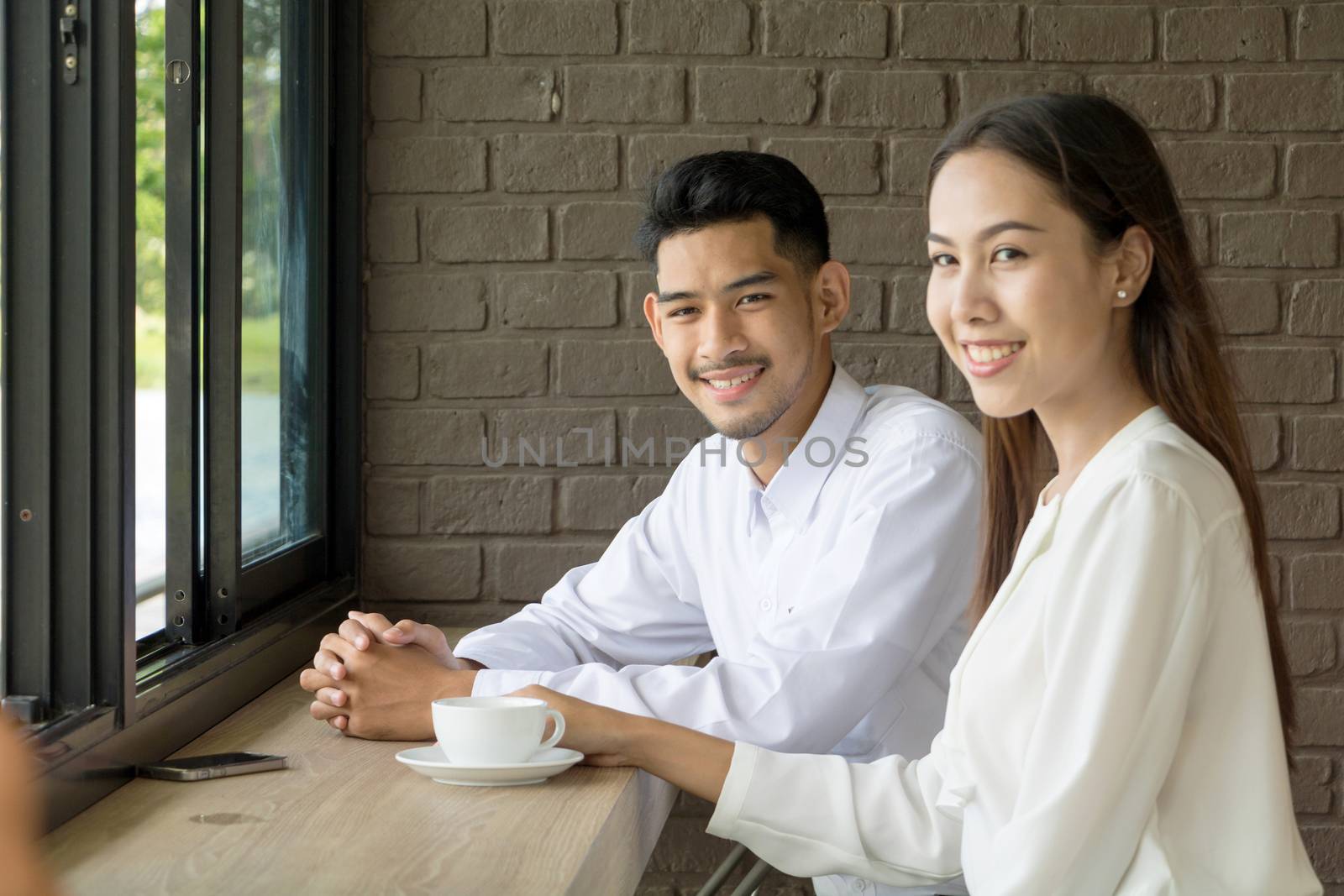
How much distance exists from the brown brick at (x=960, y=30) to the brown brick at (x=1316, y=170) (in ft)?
1.60

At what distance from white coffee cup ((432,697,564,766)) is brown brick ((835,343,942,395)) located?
44.0 inches

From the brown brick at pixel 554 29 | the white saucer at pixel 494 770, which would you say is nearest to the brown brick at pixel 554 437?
the brown brick at pixel 554 29

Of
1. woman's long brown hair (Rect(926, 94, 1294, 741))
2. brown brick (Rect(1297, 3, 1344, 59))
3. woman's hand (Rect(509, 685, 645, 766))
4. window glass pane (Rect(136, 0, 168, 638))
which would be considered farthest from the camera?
brown brick (Rect(1297, 3, 1344, 59))

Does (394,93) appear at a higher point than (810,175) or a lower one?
higher

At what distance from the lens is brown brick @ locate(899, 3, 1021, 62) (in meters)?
2.17

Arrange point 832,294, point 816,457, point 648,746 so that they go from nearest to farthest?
point 648,746 → point 816,457 → point 832,294

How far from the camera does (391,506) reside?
226 centimetres

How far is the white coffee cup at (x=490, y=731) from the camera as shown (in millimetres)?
1193

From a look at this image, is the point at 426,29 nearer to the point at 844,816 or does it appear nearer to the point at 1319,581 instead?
the point at 844,816

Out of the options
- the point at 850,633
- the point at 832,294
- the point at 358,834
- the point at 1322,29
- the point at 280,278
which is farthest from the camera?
the point at 1322,29

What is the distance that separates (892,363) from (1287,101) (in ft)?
2.52

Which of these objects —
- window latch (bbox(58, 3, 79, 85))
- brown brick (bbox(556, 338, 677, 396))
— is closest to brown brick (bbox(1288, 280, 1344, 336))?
brown brick (bbox(556, 338, 677, 396))

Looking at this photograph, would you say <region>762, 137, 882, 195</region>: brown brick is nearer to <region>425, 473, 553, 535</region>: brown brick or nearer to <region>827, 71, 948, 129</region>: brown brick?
<region>827, 71, 948, 129</region>: brown brick

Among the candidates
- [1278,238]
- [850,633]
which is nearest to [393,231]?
[850,633]
